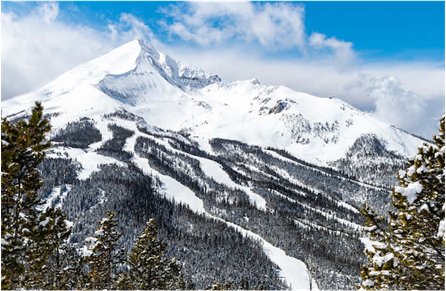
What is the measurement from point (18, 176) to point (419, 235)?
63.7 ft

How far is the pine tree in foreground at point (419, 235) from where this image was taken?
14008mm

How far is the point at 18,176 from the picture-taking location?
15.5m

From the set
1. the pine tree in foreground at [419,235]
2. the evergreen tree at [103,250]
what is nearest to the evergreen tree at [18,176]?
the pine tree in foreground at [419,235]

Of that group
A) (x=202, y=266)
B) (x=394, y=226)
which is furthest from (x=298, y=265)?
(x=394, y=226)

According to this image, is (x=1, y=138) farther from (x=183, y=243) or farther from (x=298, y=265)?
(x=298, y=265)

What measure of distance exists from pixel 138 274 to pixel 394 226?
1121 inches

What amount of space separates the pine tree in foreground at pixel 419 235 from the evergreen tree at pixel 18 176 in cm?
1567

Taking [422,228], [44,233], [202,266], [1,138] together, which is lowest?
[202,266]

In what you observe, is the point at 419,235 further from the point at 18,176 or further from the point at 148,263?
the point at 148,263

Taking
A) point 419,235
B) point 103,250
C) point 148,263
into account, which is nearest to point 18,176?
point 419,235

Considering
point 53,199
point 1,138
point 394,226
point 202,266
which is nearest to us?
point 1,138

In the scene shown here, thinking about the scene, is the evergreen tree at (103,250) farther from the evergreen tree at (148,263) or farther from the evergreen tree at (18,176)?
the evergreen tree at (18,176)

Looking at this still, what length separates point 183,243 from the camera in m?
175

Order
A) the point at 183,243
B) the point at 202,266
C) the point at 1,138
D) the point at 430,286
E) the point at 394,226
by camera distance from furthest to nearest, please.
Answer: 1. the point at 183,243
2. the point at 202,266
3. the point at 394,226
4. the point at 430,286
5. the point at 1,138
